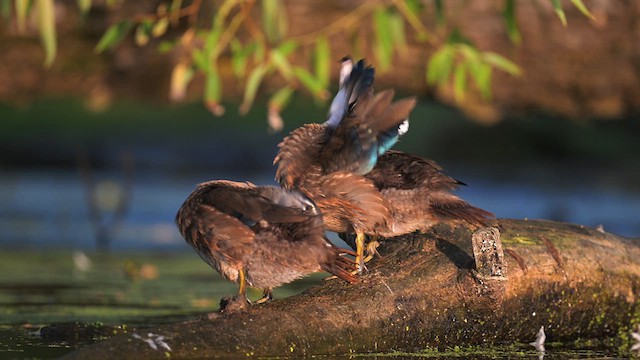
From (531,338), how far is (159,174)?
11.2 meters

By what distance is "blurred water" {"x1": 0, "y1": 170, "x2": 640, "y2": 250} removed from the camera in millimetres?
12578

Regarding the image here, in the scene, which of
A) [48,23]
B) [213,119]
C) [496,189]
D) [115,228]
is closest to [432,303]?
[48,23]

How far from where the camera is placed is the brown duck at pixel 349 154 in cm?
645

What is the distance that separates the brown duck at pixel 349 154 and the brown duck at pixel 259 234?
1.40 feet

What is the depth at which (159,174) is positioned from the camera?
17.4 m

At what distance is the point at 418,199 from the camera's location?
6520mm

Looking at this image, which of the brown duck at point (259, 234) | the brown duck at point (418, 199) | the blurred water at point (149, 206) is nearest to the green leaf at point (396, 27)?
the brown duck at point (418, 199)

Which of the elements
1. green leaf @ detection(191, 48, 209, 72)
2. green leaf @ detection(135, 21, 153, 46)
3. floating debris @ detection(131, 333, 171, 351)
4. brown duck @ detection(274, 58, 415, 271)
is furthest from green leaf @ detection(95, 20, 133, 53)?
floating debris @ detection(131, 333, 171, 351)

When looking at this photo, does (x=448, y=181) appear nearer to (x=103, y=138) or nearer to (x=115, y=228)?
(x=115, y=228)

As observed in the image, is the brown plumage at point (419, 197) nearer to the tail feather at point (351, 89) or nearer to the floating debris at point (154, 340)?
the tail feather at point (351, 89)

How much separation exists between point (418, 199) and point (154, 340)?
1630 millimetres

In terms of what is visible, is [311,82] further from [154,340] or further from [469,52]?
[154,340]

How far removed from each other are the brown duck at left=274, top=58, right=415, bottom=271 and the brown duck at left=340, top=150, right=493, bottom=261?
0.07 m

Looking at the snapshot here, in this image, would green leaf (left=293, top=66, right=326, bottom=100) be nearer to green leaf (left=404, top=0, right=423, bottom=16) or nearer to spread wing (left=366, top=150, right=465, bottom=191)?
green leaf (left=404, top=0, right=423, bottom=16)
